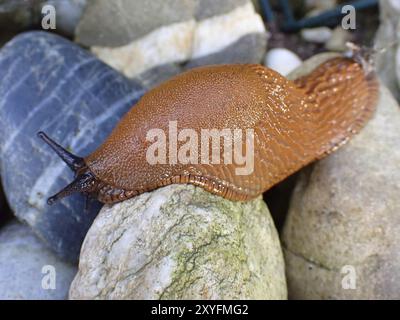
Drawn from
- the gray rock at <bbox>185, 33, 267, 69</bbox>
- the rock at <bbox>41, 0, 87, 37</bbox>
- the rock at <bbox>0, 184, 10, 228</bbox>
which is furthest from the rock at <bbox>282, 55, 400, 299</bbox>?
the rock at <bbox>41, 0, 87, 37</bbox>

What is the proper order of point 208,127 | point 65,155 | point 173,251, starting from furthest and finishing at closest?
point 65,155 < point 208,127 < point 173,251

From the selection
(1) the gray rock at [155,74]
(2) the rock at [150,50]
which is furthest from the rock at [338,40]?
(1) the gray rock at [155,74]

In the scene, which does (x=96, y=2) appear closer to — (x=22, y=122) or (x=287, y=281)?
(x=22, y=122)

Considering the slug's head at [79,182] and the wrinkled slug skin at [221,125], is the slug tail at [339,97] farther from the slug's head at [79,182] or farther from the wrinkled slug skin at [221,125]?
the slug's head at [79,182]

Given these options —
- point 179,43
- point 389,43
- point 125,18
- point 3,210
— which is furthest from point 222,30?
point 3,210

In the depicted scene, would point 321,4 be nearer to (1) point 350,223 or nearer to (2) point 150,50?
(2) point 150,50

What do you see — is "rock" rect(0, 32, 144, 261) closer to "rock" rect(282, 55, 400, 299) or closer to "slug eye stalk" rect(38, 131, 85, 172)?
"slug eye stalk" rect(38, 131, 85, 172)

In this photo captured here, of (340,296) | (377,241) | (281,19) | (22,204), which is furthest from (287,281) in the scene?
(281,19)
